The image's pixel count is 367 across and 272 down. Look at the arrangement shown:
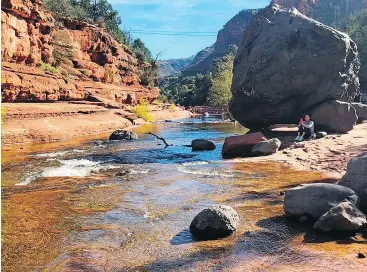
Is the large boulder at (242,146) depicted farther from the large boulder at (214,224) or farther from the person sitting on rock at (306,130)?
the large boulder at (214,224)

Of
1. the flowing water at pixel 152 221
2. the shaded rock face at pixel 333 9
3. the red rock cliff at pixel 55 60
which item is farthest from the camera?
the shaded rock face at pixel 333 9

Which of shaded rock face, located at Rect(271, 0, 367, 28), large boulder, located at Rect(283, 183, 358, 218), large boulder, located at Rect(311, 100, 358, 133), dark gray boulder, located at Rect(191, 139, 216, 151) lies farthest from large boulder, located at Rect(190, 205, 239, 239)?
shaded rock face, located at Rect(271, 0, 367, 28)

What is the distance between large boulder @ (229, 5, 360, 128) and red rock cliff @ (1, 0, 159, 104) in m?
18.9

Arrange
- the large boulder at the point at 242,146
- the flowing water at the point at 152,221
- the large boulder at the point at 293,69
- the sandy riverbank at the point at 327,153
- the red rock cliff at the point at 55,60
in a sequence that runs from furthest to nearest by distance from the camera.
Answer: the red rock cliff at the point at 55,60
the large boulder at the point at 293,69
the large boulder at the point at 242,146
the sandy riverbank at the point at 327,153
the flowing water at the point at 152,221

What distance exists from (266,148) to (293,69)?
6466mm

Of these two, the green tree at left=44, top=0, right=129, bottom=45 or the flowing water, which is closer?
the flowing water

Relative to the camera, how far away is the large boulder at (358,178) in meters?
9.00

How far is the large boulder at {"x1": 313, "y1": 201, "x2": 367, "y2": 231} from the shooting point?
742cm

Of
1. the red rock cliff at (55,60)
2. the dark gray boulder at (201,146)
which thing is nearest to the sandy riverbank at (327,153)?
the dark gray boulder at (201,146)

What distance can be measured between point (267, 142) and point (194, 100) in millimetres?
87996

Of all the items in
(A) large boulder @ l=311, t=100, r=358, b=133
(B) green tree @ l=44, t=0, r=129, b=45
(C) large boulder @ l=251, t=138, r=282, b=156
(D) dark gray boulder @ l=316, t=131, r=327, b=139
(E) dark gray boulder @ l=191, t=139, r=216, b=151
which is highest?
(B) green tree @ l=44, t=0, r=129, b=45

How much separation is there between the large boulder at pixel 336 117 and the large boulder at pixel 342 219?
49.9 feet

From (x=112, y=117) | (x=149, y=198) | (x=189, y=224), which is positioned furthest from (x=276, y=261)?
(x=112, y=117)

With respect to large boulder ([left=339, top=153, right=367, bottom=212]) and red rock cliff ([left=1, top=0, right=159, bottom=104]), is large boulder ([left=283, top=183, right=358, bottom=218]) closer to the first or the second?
large boulder ([left=339, top=153, right=367, bottom=212])
